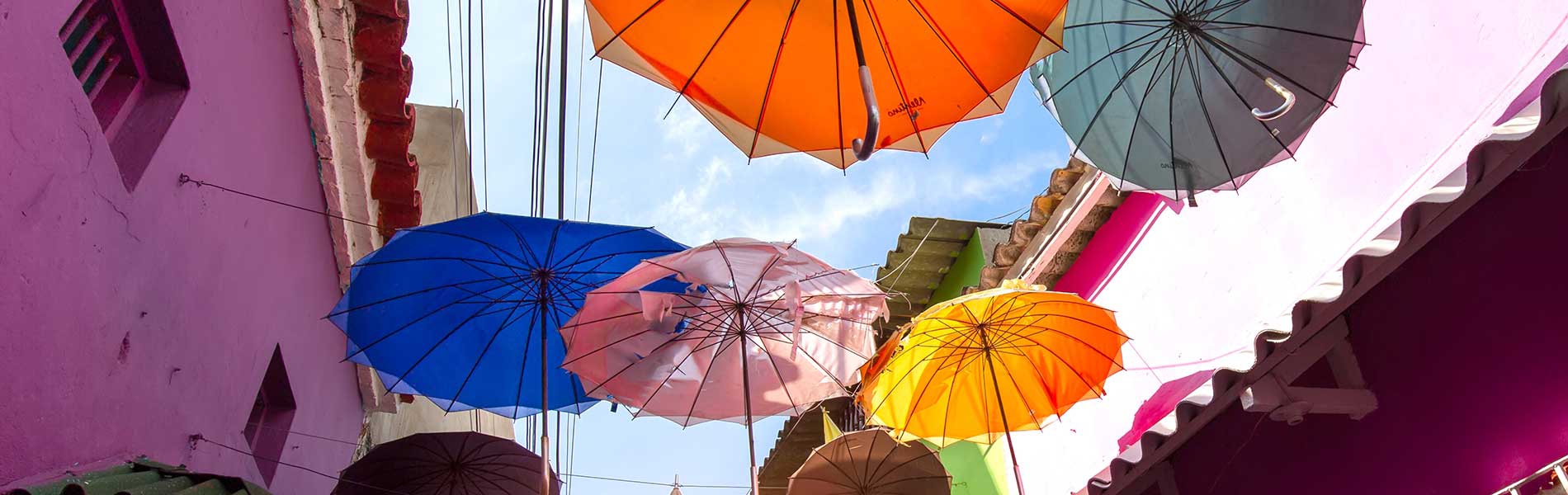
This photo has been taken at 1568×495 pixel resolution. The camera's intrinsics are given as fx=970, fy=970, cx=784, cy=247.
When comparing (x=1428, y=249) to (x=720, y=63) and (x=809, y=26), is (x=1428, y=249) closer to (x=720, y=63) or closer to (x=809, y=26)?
(x=809, y=26)

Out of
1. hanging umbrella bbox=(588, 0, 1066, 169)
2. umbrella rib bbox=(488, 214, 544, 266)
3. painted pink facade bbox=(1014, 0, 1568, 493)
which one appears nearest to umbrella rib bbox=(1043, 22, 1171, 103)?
hanging umbrella bbox=(588, 0, 1066, 169)

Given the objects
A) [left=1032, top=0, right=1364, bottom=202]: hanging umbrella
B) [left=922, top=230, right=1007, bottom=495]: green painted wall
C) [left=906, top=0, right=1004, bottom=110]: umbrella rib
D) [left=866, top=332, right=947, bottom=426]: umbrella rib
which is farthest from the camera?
[left=922, top=230, right=1007, bottom=495]: green painted wall

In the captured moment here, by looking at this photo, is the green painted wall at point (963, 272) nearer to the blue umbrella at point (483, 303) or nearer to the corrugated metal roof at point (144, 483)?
the blue umbrella at point (483, 303)

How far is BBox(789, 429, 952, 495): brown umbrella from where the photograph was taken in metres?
7.46

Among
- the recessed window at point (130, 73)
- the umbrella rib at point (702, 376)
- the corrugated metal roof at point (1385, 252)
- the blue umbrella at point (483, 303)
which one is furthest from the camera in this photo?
the umbrella rib at point (702, 376)

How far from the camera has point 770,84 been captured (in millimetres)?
4332

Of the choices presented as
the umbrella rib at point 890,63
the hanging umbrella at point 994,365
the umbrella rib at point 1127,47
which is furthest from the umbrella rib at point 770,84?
the hanging umbrella at point 994,365

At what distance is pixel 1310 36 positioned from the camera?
4.41 m

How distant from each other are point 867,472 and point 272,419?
4155mm

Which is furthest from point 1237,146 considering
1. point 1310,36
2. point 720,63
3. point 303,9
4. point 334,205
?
point 334,205

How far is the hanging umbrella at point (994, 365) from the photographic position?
619cm

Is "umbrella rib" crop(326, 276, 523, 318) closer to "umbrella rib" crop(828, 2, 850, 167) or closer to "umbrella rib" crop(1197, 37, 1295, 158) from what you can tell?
"umbrella rib" crop(828, 2, 850, 167)

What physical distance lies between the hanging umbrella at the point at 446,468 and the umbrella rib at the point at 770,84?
2773mm

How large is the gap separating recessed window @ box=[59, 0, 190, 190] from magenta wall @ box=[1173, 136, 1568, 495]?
5550 millimetres
